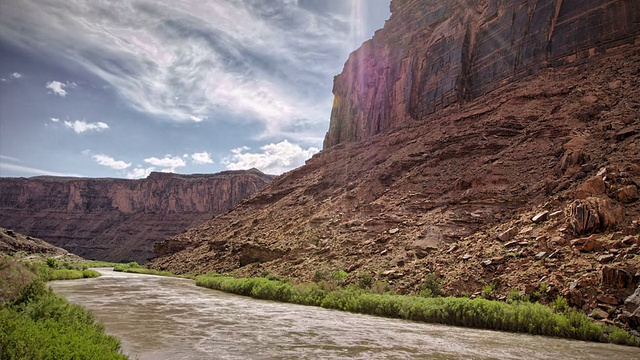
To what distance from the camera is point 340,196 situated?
37719 mm

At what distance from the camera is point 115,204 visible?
11956 centimetres

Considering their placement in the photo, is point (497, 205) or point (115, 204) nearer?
point (497, 205)

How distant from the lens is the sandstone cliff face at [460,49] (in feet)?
103

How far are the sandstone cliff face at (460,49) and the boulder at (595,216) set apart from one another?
20421mm

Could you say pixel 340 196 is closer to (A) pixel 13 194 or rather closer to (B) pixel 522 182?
(B) pixel 522 182

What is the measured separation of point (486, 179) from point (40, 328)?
79.7ft

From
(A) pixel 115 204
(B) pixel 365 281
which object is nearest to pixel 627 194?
(B) pixel 365 281

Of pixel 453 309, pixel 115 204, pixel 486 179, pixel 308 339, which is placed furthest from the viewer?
pixel 115 204

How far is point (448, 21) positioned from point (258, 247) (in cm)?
3626

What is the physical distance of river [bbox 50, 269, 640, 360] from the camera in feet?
33.6

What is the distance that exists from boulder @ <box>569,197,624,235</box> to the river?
A: 19.1 ft

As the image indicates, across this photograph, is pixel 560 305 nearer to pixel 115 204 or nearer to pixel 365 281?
pixel 365 281

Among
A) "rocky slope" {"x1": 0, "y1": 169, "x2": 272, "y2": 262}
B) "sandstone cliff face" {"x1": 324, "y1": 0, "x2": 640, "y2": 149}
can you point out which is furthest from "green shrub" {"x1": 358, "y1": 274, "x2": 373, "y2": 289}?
"rocky slope" {"x1": 0, "y1": 169, "x2": 272, "y2": 262}

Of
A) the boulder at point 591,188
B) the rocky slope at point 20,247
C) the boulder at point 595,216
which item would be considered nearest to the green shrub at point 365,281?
the boulder at point 595,216
